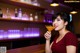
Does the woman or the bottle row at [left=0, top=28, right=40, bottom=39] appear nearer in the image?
the woman

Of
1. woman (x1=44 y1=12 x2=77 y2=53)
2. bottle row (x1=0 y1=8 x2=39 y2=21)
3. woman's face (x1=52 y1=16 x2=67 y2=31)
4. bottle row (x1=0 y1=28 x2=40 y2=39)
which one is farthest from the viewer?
bottle row (x1=0 y1=8 x2=39 y2=21)

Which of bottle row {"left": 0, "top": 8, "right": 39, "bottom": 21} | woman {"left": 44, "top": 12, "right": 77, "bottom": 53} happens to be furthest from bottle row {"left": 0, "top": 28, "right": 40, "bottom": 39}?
woman {"left": 44, "top": 12, "right": 77, "bottom": 53}

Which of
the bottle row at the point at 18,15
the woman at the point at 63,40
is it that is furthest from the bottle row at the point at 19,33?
the woman at the point at 63,40

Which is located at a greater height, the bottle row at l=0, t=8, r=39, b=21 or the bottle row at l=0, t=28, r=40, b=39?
the bottle row at l=0, t=8, r=39, b=21

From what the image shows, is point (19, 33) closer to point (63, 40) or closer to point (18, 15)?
point (18, 15)

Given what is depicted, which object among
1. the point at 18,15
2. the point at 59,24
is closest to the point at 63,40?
the point at 59,24

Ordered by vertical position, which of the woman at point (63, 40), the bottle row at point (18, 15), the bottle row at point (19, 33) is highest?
the bottle row at point (18, 15)

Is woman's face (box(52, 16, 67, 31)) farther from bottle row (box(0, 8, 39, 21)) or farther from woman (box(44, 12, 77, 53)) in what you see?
bottle row (box(0, 8, 39, 21))

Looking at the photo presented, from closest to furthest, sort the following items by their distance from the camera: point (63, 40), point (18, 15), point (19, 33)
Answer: point (63, 40) → point (18, 15) → point (19, 33)

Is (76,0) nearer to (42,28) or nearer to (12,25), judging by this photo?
(42,28)

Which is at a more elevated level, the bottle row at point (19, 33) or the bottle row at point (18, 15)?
the bottle row at point (18, 15)

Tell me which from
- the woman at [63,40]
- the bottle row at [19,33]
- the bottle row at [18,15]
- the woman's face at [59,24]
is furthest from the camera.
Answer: the bottle row at [18,15]

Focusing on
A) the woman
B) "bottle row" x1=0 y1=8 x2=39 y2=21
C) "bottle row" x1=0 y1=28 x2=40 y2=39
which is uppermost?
"bottle row" x1=0 y1=8 x2=39 y2=21

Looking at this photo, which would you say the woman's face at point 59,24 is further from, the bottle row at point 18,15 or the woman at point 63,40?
the bottle row at point 18,15
